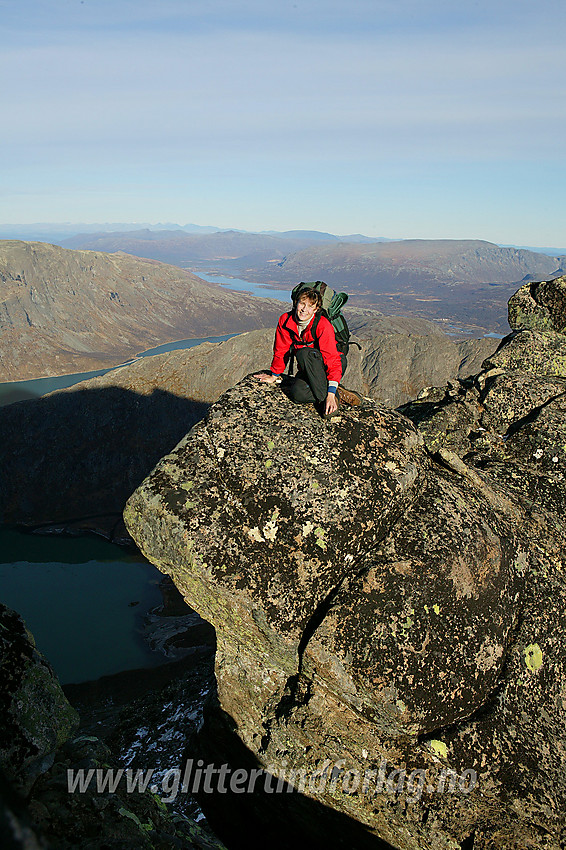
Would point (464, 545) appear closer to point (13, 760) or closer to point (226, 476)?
point (226, 476)

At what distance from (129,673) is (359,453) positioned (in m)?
42.7

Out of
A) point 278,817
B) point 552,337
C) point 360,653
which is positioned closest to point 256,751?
point 278,817

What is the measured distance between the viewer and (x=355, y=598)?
932 centimetres

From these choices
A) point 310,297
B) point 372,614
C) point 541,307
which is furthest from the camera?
point 541,307

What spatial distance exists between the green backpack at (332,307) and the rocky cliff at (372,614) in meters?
1.67

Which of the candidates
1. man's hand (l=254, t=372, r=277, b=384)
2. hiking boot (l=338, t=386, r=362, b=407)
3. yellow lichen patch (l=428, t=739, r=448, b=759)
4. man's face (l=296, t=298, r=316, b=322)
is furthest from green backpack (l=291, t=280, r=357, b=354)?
yellow lichen patch (l=428, t=739, r=448, b=759)

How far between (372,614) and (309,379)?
15.8ft

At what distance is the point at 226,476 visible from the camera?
10477 millimetres

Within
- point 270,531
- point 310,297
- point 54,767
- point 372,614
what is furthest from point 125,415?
point 54,767

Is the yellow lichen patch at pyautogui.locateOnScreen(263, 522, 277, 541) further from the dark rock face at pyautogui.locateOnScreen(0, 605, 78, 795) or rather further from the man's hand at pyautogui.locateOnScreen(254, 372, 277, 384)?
the dark rock face at pyautogui.locateOnScreen(0, 605, 78, 795)

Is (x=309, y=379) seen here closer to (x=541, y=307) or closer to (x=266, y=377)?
(x=266, y=377)

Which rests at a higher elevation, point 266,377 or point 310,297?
point 310,297

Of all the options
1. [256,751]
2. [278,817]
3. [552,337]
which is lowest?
[278,817]

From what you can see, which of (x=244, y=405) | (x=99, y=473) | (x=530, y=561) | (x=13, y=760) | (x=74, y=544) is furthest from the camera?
(x=99, y=473)
